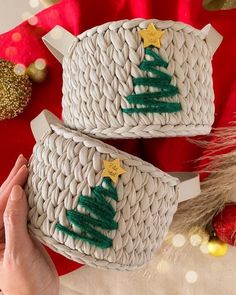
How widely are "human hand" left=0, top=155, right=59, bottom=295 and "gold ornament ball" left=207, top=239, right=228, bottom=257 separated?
0.88 ft

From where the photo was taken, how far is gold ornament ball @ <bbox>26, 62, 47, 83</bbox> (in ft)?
2.47

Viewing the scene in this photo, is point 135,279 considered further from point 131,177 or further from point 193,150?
point 131,177

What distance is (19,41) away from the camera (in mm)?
779

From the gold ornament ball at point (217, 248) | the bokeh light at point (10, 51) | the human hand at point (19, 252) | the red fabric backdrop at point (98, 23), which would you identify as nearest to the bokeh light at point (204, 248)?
the gold ornament ball at point (217, 248)

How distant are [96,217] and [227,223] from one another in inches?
12.5

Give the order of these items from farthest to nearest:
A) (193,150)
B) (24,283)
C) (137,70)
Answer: (193,150) < (24,283) < (137,70)

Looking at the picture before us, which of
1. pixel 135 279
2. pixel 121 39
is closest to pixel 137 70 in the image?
pixel 121 39

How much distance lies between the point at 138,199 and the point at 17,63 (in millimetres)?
393

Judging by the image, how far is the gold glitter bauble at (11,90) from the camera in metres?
0.70

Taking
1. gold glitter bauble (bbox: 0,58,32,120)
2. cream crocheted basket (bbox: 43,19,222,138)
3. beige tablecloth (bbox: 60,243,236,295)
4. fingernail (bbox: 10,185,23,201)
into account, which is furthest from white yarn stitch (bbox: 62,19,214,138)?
beige tablecloth (bbox: 60,243,236,295)

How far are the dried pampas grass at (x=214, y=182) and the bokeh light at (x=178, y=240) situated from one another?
0.5 inches

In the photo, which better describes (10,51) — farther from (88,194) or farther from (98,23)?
(88,194)

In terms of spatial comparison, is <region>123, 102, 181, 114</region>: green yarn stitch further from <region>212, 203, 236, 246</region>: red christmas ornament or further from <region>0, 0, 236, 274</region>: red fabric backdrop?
<region>212, 203, 236, 246</region>: red christmas ornament

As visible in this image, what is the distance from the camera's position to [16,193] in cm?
53
